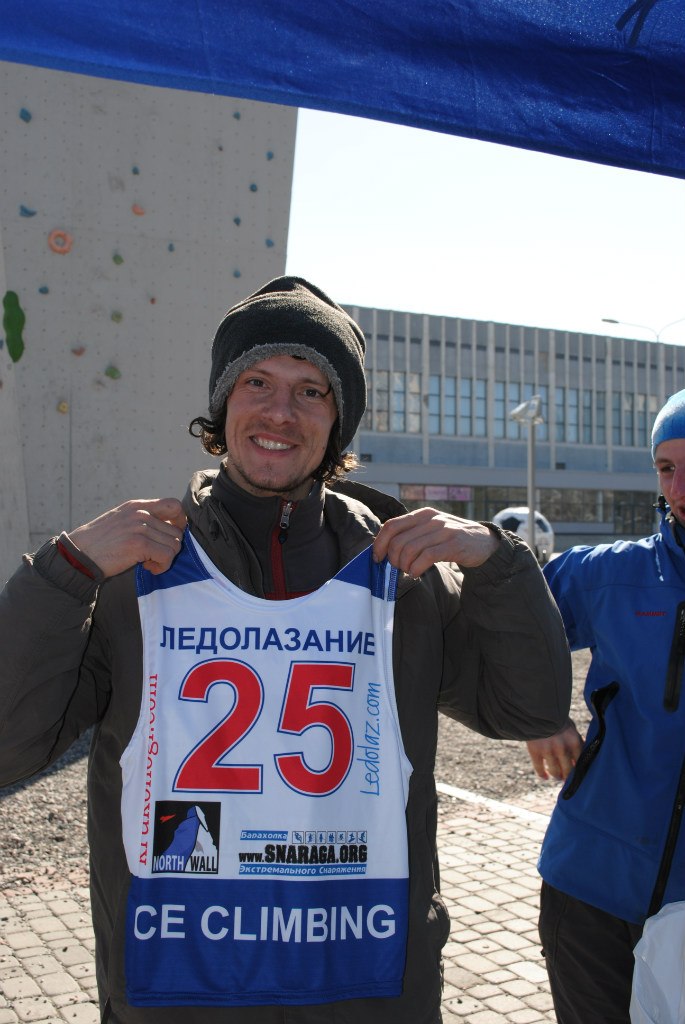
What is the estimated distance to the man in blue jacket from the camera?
2.69 meters

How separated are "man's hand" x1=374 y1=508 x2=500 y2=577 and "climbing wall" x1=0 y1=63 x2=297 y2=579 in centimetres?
602

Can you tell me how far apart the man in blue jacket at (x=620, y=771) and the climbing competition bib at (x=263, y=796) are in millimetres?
893

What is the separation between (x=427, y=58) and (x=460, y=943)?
3982mm

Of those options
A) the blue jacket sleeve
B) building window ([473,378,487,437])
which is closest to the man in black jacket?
the blue jacket sleeve

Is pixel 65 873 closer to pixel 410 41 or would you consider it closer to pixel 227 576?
pixel 227 576

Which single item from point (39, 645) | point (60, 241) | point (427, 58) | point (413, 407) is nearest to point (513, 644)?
point (39, 645)

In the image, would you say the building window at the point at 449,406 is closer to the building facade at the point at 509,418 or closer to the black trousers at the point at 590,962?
the building facade at the point at 509,418

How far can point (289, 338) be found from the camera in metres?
2.40

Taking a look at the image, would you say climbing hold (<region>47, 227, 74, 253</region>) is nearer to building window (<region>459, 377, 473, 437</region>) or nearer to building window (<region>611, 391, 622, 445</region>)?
building window (<region>459, 377, 473, 437</region>)

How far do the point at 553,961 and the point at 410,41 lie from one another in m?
2.40

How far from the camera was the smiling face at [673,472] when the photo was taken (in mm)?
2879

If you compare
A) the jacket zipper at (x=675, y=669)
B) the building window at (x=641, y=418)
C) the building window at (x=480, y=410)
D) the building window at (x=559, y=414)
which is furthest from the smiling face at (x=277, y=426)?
the building window at (x=641, y=418)

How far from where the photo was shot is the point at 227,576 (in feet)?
7.38

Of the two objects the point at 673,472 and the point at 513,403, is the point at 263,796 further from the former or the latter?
the point at 513,403
